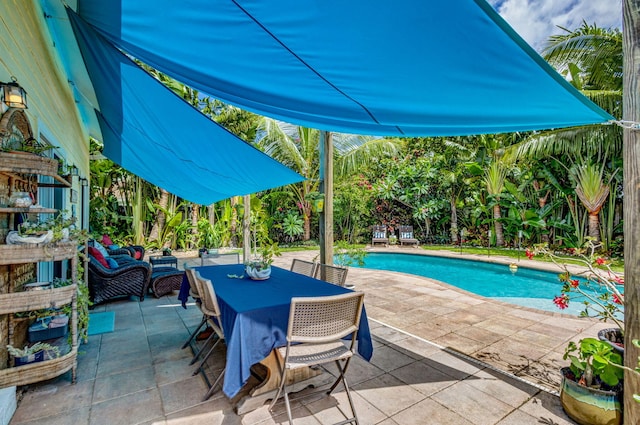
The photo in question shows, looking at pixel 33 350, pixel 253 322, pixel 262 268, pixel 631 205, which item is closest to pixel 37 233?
pixel 33 350

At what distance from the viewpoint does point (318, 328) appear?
232cm

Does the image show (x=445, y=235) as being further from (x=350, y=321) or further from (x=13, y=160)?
(x=13, y=160)

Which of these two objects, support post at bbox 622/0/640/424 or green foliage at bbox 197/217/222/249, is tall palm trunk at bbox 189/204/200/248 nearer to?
green foliage at bbox 197/217/222/249

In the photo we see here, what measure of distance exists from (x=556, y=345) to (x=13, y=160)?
5.56m

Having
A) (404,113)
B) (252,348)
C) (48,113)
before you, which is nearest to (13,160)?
(48,113)

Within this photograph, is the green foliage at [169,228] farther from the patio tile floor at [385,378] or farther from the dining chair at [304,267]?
the dining chair at [304,267]

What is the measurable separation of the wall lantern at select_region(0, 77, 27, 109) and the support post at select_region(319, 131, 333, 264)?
3.15 m

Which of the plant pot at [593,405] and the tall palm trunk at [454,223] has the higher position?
the tall palm trunk at [454,223]

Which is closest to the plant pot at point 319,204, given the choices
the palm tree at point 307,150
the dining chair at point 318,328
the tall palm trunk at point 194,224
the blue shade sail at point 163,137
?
the blue shade sail at point 163,137

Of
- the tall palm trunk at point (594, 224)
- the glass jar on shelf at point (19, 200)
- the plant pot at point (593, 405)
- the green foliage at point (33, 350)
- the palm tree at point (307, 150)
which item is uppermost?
the palm tree at point (307, 150)

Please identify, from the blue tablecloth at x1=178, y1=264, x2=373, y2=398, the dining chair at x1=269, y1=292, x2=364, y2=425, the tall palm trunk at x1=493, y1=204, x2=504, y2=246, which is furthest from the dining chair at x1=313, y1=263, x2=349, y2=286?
the tall palm trunk at x1=493, y1=204, x2=504, y2=246

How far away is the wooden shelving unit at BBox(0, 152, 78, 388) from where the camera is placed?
7.53 feet

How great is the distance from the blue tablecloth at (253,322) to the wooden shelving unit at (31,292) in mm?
1288

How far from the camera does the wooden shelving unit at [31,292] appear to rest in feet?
7.53
